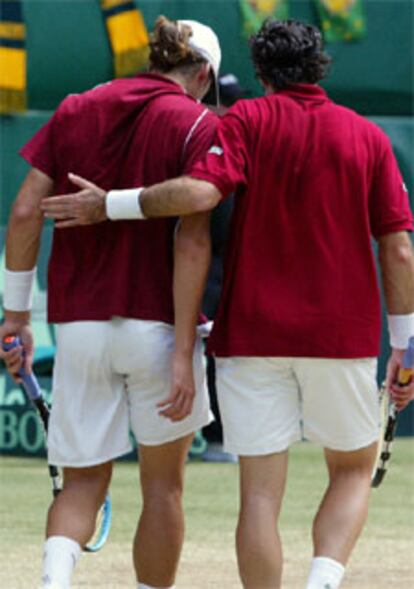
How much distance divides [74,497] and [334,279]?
0.96 meters

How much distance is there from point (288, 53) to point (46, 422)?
1396mm

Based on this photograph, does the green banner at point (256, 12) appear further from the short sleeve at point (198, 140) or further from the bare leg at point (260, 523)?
the bare leg at point (260, 523)

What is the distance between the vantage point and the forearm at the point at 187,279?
15.2 ft

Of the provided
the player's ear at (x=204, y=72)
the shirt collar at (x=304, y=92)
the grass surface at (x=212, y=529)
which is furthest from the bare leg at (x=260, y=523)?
the grass surface at (x=212, y=529)

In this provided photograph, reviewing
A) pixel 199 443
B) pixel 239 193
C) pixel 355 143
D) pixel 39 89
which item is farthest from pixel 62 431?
pixel 39 89

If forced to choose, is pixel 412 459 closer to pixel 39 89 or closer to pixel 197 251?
pixel 39 89

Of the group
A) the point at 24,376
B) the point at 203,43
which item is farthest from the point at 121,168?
the point at 24,376

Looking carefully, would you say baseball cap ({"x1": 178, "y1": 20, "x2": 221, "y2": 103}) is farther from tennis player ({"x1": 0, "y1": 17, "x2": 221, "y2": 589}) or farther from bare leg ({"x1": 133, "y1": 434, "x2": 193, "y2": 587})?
bare leg ({"x1": 133, "y1": 434, "x2": 193, "y2": 587})

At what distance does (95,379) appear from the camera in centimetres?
479

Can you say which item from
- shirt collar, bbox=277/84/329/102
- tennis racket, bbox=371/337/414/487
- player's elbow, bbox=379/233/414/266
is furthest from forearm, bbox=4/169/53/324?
tennis racket, bbox=371/337/414/487

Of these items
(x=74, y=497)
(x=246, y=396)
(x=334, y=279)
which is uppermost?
(x=334, y=279)

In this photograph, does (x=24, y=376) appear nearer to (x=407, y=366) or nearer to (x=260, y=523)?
(x=260, y=523)

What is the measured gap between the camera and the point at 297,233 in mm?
4605

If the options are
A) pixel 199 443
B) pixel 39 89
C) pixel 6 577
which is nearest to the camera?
pixel 6 577
